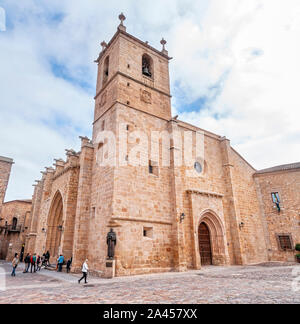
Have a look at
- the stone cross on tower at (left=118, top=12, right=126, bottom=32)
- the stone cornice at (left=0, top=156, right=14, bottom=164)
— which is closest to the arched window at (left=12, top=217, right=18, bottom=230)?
the stone cornice at (left=0, top=156, right=14, bottom=164)

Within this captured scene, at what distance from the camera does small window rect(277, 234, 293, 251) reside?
1702 cm

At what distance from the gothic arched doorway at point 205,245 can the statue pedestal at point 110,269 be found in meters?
6.86

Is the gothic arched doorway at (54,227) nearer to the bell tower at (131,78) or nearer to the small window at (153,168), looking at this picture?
the bell tower at (131,78)

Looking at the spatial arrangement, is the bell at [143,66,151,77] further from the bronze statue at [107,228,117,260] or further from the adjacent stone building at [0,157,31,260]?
the adjacent stone building at [0,157,31,260]

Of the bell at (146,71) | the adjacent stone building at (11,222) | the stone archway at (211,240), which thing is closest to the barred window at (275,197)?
the stone archway at (211,240)

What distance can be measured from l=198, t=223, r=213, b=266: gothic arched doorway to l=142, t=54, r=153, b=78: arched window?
38.6ft

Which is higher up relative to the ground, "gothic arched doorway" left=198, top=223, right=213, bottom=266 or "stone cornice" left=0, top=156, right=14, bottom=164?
"stone cornice" left=0, top=156, right=14, bottom=164

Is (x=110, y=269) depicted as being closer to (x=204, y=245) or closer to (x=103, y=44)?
(x=204, y=245)

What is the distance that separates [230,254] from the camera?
15.2m

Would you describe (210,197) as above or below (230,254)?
above

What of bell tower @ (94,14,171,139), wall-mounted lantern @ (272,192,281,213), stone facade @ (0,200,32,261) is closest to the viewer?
bell tower @ (94,14,171,139)
